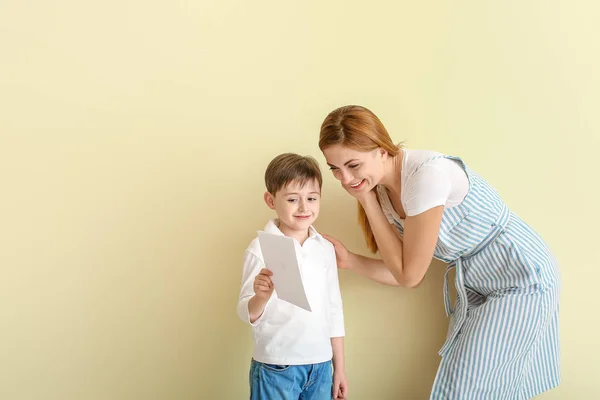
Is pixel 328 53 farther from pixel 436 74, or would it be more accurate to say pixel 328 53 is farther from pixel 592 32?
pixel 592 32

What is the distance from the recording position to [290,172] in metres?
1.70

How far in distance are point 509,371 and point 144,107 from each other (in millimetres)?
1478

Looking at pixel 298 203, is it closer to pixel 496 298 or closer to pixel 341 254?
pixel 341 254

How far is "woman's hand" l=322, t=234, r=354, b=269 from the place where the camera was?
6.18ft

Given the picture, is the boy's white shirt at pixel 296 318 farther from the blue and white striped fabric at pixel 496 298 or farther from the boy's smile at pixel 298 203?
the blue and white striped fabric at pixel 496 298

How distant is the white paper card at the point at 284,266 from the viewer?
1.44m

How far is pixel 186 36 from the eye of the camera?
196 centimetres

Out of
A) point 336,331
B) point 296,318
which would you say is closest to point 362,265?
point 336,331

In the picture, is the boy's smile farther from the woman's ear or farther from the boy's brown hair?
the woman's ear

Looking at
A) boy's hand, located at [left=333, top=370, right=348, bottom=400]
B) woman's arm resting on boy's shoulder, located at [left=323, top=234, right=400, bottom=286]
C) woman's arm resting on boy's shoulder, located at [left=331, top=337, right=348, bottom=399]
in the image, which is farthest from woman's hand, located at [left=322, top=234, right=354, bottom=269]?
boy's hand, located at [left=333, top=370, right=348, bottom=400]

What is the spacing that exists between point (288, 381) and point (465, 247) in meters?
0.68

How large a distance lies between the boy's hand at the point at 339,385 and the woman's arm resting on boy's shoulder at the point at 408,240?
14.5 inches

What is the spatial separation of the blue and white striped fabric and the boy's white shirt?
0.39m

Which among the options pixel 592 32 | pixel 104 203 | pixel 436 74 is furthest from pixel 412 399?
pixel 592 32
